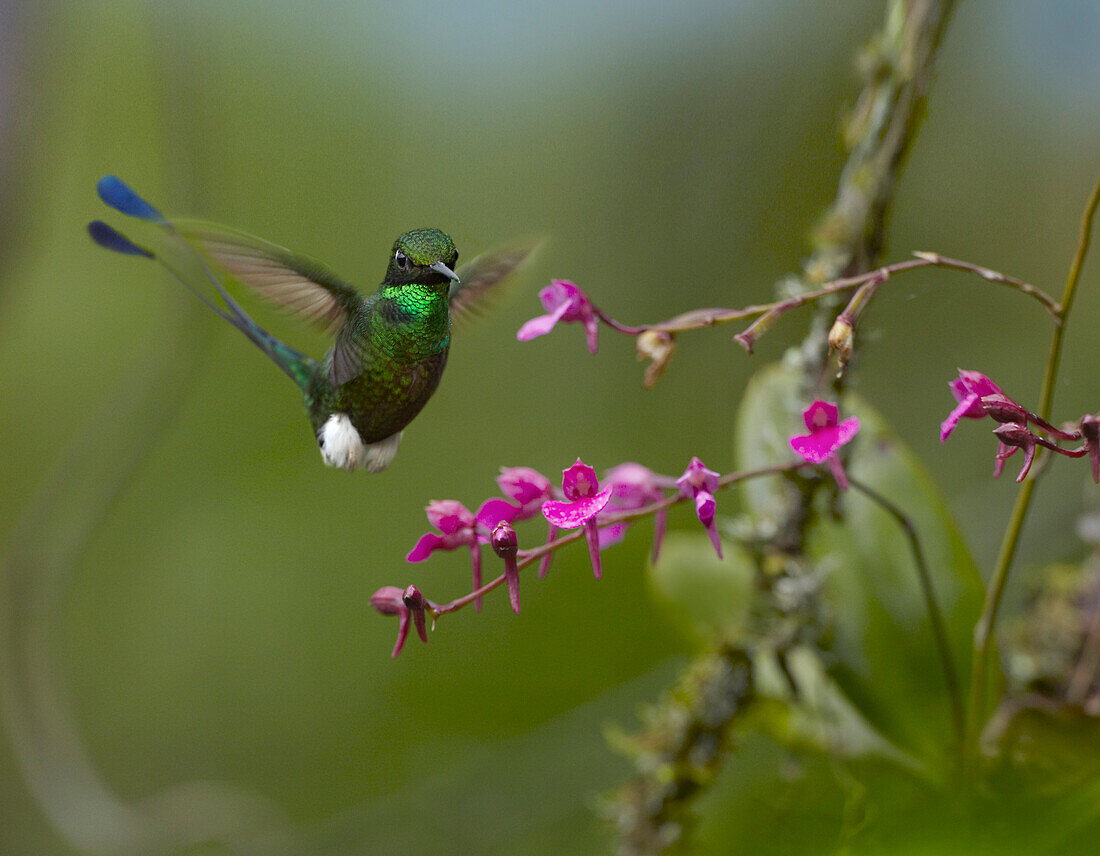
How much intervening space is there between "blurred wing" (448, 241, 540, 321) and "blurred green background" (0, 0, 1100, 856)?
72 centimetres

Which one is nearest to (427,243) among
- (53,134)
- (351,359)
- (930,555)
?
(351,359)

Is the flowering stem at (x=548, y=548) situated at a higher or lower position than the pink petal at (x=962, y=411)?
lower

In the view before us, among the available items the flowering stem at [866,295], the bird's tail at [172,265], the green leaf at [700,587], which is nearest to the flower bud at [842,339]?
the flowering stem at [866,295]

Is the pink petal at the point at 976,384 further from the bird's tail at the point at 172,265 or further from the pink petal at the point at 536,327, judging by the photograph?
the bird's tail at the point at 172,265

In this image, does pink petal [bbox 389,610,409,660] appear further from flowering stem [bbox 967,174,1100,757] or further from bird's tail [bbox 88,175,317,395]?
flowering stem [bbox 967,174,1100,757]

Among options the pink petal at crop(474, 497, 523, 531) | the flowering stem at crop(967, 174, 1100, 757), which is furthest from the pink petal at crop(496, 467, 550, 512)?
the flowering stem at crop(967, 174, 1100, 757)

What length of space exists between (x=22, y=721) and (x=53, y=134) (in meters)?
0.79

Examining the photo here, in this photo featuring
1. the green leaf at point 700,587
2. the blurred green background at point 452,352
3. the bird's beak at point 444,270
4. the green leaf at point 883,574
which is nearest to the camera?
the bird's beak at point 444,270

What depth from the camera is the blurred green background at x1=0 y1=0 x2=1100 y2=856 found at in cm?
131

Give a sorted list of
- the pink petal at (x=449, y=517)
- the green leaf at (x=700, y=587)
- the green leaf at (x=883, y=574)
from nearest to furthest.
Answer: the pink petal at (x=449, y=517) → the green leaf at (x=883, y=574) → the green leaf at (x=700, y=587)

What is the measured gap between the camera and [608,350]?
1736 mm

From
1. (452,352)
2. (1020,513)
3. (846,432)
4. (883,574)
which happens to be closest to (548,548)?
(846,432)

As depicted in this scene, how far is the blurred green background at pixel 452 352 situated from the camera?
131 cm

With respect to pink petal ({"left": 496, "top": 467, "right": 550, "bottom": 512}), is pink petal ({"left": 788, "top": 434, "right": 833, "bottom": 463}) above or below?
above
